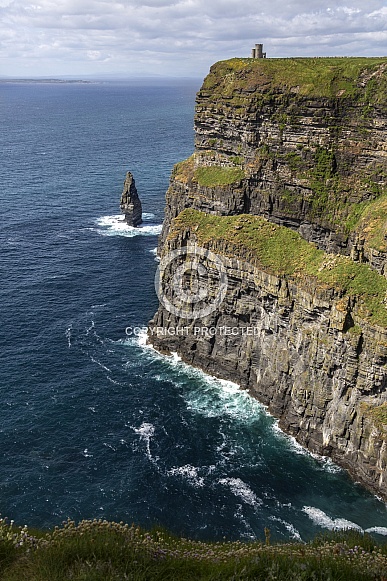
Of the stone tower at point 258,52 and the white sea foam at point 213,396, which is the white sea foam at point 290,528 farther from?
the stone tower at point 258,52

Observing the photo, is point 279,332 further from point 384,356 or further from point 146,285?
point 146,285

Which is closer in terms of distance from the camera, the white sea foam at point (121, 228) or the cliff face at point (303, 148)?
the cliff face at point (303, 148)

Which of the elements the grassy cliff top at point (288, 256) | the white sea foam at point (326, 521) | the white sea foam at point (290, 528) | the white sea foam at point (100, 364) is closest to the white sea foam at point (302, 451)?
the white sea foam at point (326, 521)

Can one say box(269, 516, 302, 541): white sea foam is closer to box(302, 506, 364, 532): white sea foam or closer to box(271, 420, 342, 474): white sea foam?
box(302, 506, 364, 532): white sea foam

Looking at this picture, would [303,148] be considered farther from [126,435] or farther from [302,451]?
[126,435]

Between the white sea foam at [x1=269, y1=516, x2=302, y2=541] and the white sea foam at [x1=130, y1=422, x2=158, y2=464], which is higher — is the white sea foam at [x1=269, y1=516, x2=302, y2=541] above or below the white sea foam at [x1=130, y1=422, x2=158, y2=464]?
below

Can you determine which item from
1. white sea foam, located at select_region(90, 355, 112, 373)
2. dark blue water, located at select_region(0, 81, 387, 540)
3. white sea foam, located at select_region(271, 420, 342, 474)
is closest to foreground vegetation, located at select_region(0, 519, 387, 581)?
dark blue water, located at select_region(0, 81, 387, 540)

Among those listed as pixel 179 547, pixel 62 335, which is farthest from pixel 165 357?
pixel 179 547
